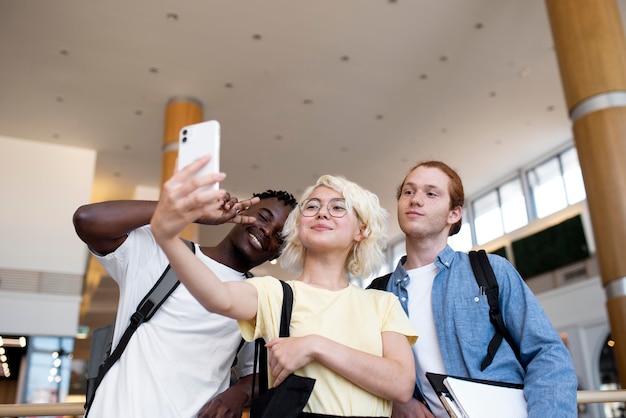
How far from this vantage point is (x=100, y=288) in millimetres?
22531

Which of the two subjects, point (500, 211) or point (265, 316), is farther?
point (500, 211)

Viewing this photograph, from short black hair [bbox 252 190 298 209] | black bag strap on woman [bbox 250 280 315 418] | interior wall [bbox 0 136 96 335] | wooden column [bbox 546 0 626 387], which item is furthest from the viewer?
interior wall [bbox 0 136 96 335]

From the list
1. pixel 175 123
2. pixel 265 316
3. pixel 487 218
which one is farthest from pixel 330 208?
pixel 487 218

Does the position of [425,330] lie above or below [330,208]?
below

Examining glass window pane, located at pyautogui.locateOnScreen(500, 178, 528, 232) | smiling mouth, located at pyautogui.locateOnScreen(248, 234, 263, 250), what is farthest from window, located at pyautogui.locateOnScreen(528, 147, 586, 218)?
smiling mouth, located at pyautogui.locateOnScreen(248, 234, 263, 250)

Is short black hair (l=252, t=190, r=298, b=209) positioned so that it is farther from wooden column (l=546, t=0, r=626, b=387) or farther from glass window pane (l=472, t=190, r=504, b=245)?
glass window pane (l=472, t=190, r=504, b=245)

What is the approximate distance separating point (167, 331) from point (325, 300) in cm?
66

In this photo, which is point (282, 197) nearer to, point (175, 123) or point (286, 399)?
point (286, 399)

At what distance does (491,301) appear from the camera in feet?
7.27

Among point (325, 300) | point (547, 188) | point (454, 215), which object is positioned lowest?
point (325, 300)

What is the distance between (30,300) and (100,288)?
993cm

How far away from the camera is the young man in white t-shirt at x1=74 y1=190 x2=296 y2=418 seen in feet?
6.48

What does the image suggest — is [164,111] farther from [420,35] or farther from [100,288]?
[100,288]

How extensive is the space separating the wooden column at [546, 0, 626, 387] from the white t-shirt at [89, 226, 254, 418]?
444 cm
